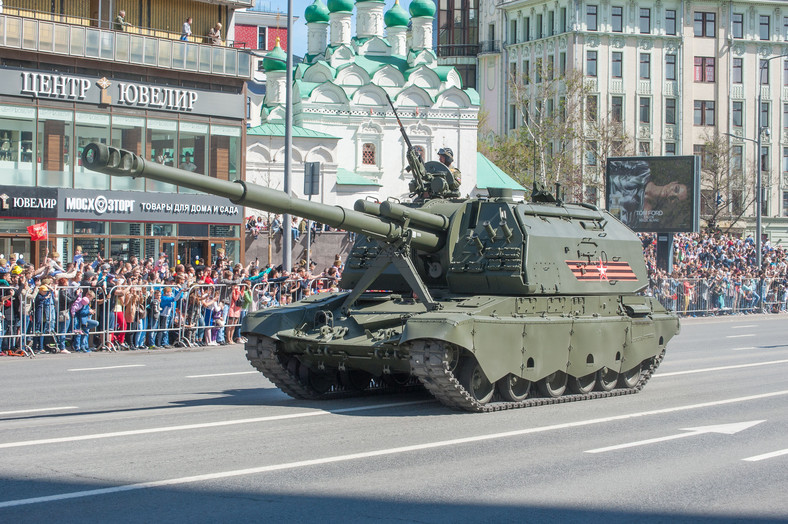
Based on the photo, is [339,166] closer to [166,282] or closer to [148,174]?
[166,282]

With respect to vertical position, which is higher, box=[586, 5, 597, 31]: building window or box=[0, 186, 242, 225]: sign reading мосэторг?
box=[586, 5, 597, 31]: building window

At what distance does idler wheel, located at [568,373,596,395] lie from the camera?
14.9 metres

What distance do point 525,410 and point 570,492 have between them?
15.9 ft

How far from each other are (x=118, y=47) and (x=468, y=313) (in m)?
23.9

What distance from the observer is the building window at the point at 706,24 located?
7900 centimetres

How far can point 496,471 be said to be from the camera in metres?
9.50

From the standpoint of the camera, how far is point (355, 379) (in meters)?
14.9

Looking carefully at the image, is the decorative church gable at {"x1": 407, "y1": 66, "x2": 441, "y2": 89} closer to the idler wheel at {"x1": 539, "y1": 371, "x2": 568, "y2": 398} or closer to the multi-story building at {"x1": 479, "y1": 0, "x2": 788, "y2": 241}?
the multi-story building at {"x1": 479, "y1": 0, "x2": 788, "y2": 241}

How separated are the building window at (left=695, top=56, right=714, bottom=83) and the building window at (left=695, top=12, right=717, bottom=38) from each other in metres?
1.78

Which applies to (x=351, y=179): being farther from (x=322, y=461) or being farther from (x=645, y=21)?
(x=322, y=461)

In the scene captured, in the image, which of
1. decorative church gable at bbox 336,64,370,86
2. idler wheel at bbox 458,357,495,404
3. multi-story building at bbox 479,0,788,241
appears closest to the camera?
idler wheel at bbox 458,357,495,404

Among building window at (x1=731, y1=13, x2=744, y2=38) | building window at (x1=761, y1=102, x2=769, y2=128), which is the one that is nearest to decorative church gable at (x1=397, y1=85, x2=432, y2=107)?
building window at (x1=731, y1=13, x2=744, y2=38)

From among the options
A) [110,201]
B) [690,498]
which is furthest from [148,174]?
[110,201]

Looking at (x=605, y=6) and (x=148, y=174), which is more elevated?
(x=605, y=6)
